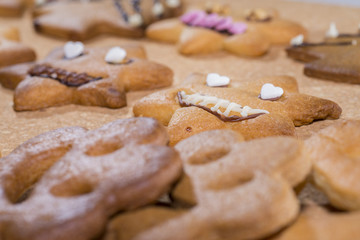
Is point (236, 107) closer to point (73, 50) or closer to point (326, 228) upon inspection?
point (326, 228)

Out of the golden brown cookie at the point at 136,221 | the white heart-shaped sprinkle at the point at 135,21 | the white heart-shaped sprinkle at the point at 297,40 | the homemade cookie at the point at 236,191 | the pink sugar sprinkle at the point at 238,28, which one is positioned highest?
the homemade cookie at the point at 236,191

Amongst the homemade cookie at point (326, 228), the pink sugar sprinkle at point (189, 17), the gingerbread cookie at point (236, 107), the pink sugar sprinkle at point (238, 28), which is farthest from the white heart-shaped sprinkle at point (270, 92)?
the pink sugar sprinkle at point (189, 17)

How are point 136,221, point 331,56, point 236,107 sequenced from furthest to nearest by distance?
point 331,56 < point 236,107 < point 136,221

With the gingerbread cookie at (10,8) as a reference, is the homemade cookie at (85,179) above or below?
above

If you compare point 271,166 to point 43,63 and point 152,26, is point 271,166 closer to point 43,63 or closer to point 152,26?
point 43,63

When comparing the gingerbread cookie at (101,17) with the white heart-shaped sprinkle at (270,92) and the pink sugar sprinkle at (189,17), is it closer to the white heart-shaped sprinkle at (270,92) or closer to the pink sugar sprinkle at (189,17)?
the pink sugar sprinkle at (189,17)

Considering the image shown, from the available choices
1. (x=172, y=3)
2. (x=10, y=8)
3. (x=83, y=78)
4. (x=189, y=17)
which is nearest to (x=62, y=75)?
(x=83, y=78)
